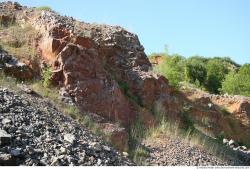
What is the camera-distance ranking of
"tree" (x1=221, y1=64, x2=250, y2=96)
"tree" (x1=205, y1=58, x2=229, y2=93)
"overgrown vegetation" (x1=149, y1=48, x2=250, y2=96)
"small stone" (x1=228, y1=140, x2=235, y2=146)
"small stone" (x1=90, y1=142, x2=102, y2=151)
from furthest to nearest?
"tree" (x1=205, y1=58, x2=229, y2=93)
"overgrown vegetation" (x1=149, y1=48, x2=250, y2=96)
"tree" (x1=221, y1=64, x2=250, y2=96)
"small stone" (x1=228, y1=140, x2=235, y2=146)
"small stone" (x1=90, y1=142, x2=102, y2=151)

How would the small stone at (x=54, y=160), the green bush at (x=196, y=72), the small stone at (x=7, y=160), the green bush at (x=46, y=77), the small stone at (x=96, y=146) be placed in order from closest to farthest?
1. the small stone at (x=7, y=160)
2. the small stone at (x=54, y=160)
3. the small stone at (x=96, y=146)
4. the green bush at (x=46, y=77)
5. the green bush at (x=196, y=72)

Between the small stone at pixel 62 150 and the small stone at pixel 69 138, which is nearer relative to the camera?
the small stone at pixel 62 150

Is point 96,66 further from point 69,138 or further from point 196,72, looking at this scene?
point 196,72

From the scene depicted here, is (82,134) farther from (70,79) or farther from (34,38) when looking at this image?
(34,38)

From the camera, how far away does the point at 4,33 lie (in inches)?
475

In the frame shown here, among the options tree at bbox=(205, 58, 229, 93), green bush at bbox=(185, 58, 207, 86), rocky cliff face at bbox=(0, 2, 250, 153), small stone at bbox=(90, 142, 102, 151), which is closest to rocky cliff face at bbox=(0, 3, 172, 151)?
rocky cliff face at bbox=(0, 2, 250, 153)

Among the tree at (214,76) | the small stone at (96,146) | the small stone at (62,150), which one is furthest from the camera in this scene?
the tree at (214,76)

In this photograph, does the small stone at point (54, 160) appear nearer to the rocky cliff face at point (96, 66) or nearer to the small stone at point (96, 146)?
the small stone at point (96, 146)

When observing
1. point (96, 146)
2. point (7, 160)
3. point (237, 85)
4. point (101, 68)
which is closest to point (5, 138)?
point (7, 160)

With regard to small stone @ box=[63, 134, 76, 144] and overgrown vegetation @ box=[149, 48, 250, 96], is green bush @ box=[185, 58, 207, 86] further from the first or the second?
small stone @ box=[63, 134, 76, 144]

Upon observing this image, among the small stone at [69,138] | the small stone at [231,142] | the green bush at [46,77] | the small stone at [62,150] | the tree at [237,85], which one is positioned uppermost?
the tree at [237,85]

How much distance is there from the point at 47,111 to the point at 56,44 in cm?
320

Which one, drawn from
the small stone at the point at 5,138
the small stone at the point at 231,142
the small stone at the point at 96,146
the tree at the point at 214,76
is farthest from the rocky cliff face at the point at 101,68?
the tree at the point at 214,76

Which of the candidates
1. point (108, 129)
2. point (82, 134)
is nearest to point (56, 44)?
point (108, 129)
